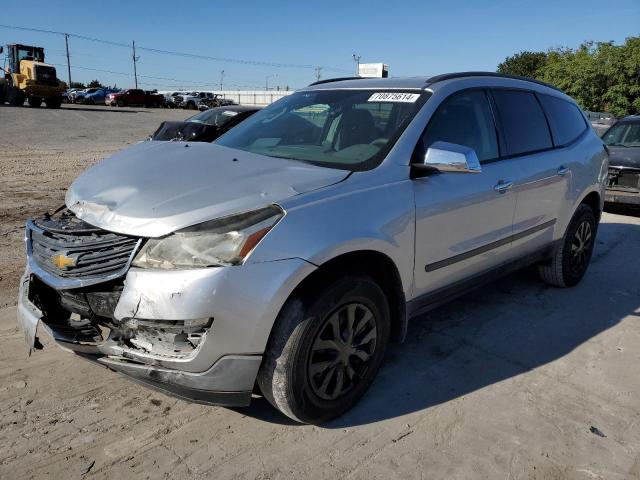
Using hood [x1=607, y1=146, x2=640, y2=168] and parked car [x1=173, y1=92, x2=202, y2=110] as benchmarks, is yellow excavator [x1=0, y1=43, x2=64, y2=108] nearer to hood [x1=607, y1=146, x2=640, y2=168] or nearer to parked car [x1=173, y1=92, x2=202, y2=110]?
parked car [x1=173, y1=92, x2=202, y2=110]

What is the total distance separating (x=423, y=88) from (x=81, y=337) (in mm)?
2486

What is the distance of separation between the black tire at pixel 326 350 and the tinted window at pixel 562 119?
8.61ft

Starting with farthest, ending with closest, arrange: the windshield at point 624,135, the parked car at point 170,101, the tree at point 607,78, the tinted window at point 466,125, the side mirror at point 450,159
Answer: the parked car at point 170,101 < the tree at point 607,78 < the windshield at point 624,135 < the tinted window at point 466,125 < the side mirror at point 450,159

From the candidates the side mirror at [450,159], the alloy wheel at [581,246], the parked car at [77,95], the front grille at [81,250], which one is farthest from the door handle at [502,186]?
the parked car at [77,95]

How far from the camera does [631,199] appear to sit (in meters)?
7.99

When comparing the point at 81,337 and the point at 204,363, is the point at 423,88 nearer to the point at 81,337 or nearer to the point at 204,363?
the point at 204,363

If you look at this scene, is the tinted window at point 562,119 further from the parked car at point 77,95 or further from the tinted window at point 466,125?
the parked car at point 77,95

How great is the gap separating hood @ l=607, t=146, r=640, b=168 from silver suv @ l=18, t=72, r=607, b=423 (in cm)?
515

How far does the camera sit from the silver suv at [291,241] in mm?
2355

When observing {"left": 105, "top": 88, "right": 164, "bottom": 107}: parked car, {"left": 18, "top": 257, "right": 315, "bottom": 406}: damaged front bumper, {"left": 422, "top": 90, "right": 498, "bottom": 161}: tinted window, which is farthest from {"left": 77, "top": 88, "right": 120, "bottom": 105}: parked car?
{"left": 18, "top": 257, "right": 315, "bottom": 406}: damaged front bumper

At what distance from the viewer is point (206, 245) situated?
2.36 meters

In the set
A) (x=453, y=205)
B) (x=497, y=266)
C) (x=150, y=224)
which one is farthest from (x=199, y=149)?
(x=497, y=266)

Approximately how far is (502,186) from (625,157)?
5.85 meters

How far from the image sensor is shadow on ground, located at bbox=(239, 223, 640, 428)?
3.09 metres
